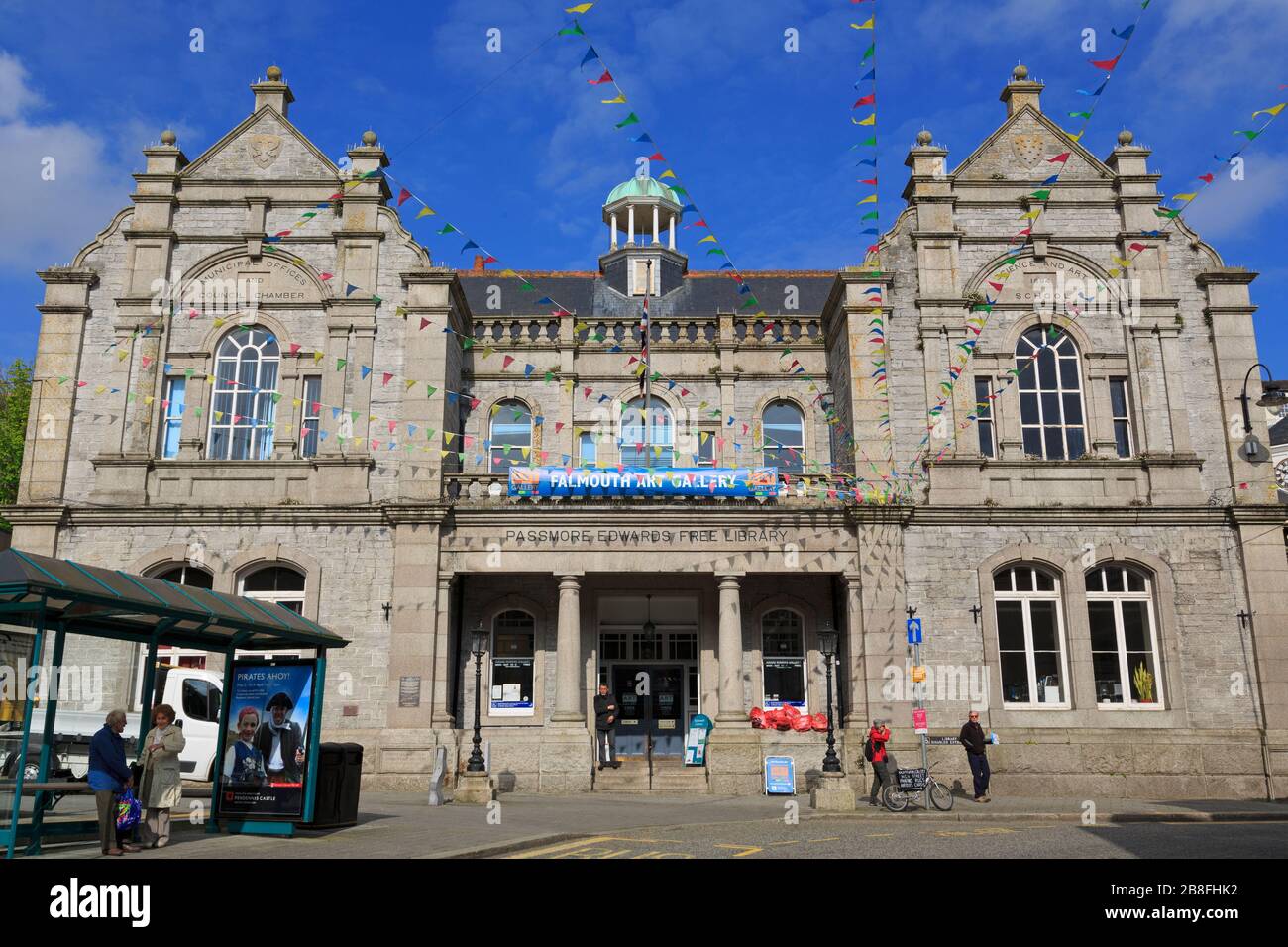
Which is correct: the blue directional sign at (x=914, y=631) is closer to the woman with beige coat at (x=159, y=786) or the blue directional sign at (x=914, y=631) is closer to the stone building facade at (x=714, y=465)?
the stone building facade at (x=714, y=465)

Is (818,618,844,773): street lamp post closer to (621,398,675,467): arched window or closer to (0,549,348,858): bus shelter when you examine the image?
(621,398,675,467): arched window

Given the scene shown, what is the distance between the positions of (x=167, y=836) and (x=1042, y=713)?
17791 mm

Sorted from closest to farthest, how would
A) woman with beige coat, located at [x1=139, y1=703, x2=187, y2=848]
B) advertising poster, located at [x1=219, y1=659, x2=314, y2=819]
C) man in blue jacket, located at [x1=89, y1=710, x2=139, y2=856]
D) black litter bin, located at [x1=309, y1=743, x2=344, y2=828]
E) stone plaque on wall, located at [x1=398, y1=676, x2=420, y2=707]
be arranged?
man in blue jacket, located at [x1=89, y1=710, x2=139, y2=856] < woman with beige coat, located at [x1=139, y1=703, x2=187, y2=848] < advertising poster, located at [x1=219, y1=659, x2=314, y2=819] < black litter bin, located at [x1=309, y1=743, x2=344, y2=828] < stone plaque on wall, located at [x1=398, y1=676, x2=420, y2=707]

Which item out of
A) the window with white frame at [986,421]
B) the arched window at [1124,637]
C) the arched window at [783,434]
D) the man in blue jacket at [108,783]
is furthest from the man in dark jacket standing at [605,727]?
the man in blue jacket at [108,783]

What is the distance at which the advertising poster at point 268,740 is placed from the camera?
45.5 ft

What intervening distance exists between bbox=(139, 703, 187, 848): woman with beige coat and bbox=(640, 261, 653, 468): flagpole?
1296 cm

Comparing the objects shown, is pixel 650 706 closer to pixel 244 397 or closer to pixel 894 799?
pixel 894 799

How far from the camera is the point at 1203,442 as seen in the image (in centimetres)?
2430

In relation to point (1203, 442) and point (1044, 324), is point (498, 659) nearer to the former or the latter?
point (1044, 324)

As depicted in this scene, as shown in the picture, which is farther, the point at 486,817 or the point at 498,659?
the point at 498,659

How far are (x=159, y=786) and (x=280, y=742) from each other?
2.02 meters

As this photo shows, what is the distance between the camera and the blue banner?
920 inches

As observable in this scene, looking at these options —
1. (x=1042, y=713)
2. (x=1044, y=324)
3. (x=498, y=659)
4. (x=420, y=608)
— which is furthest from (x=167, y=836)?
(x=1044, y=324)

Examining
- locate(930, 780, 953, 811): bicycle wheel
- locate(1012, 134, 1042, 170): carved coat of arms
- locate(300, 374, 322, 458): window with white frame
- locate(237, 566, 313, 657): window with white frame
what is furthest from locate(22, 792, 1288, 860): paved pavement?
locate(1012, 134, 1042, 170): carved coat of arms
